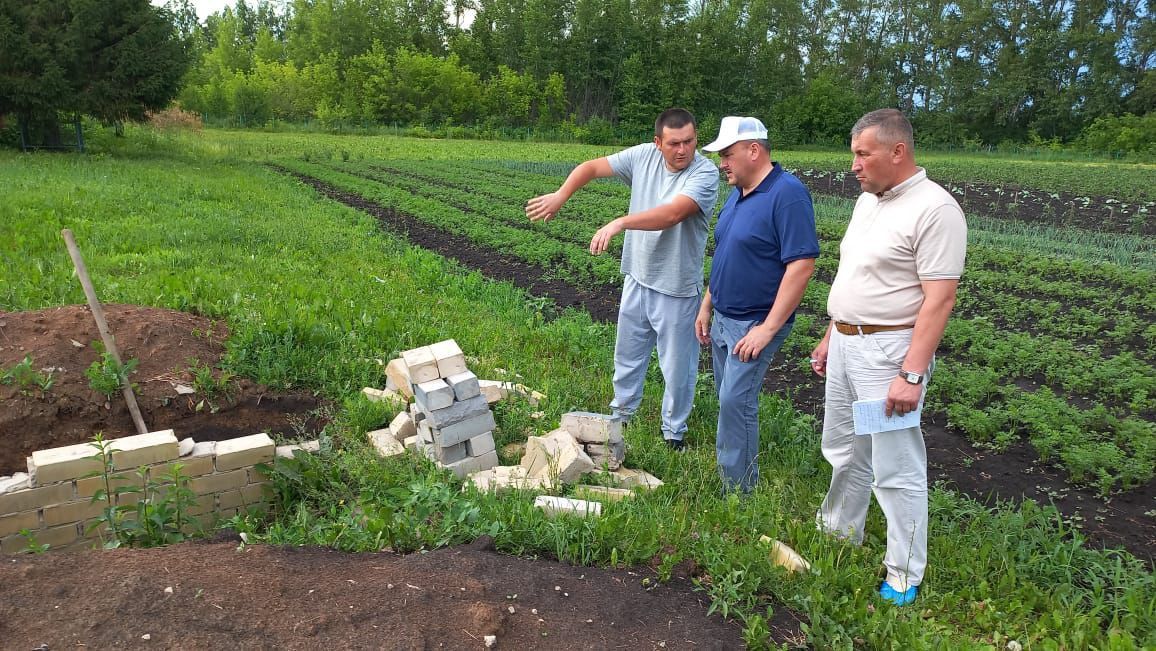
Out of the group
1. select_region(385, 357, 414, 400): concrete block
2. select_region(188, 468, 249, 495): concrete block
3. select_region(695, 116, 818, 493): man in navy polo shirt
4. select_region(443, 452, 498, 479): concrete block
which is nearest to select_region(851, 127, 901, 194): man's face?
select_region(695, 116, 818, 493): man in navy polo shirt

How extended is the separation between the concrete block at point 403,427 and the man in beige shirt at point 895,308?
2.62 m

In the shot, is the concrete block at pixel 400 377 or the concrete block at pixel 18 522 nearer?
the concrete block at pixel 18 522

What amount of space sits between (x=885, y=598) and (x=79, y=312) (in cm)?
573

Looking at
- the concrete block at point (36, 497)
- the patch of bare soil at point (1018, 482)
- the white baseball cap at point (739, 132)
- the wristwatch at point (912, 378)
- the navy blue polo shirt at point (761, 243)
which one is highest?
the white baseball cap at point (739, 132)

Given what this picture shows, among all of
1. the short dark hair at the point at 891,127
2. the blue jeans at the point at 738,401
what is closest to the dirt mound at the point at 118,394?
the blue jeans at the point at 738,401

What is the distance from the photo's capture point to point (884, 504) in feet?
10.9

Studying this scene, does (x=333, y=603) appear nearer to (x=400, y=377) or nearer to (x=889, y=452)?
(x=889, y=452)

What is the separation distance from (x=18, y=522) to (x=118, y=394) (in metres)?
1.36

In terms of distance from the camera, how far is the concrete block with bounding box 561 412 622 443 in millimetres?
4438

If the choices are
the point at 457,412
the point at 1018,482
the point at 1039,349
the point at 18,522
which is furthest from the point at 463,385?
the point at 1039,349

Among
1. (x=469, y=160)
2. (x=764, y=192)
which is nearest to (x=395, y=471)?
(x=764, y=192)

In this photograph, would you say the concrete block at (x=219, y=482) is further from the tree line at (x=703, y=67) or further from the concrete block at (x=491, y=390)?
the tree line at (x=703, y=67)

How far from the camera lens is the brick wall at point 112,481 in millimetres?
3648

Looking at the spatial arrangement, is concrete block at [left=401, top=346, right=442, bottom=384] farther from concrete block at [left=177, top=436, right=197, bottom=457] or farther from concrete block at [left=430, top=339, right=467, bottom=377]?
concrete block at [left=177, top=436, right=197, bottom=457]
